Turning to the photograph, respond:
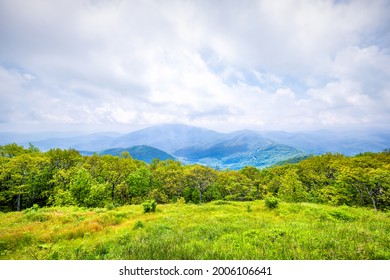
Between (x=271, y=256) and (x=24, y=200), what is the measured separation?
58496 mm

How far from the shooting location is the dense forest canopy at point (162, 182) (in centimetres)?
3353

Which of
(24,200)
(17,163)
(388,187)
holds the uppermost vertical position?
(17,163)

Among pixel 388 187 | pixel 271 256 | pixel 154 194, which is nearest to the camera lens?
pixel 271 256

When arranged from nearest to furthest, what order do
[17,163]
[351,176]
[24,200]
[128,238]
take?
[128,238], [351,176], [17,163], [24,200]

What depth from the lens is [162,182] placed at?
5253 centimetres

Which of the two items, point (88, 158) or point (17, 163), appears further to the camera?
point (88, 158)

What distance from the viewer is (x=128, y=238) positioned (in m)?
10.1

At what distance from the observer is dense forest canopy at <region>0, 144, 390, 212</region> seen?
3353 centimetres
